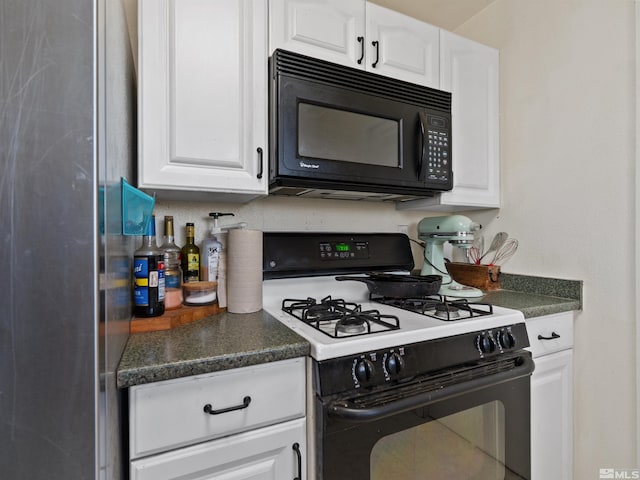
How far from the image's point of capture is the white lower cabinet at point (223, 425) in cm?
68

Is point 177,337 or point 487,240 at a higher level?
point 487,240

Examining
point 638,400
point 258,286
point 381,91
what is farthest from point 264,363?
point 638,400

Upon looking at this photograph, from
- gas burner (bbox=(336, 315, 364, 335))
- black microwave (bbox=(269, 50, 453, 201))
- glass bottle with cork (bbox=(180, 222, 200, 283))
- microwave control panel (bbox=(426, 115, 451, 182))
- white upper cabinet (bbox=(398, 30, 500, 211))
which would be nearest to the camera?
gas burner (bbox=(336, 315, 364, 335))

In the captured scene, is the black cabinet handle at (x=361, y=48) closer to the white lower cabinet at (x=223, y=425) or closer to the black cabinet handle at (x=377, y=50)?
the black cabinet handle at (x=377, y=50)

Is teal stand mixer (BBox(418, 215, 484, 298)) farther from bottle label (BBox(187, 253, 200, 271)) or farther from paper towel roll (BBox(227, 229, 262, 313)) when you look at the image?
bottle label (BBox(187, 253, 200, 271))

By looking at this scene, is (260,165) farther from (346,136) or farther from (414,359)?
(414,359)

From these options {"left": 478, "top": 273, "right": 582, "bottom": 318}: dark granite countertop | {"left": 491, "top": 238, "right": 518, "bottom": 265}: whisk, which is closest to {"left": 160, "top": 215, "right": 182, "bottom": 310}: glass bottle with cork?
{"left": 478, "top": 273, "right": 582, "bottom": 318}: dark granite countertop

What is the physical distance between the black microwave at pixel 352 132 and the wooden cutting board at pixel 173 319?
0.49m

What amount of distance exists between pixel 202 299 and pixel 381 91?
3.34 ft

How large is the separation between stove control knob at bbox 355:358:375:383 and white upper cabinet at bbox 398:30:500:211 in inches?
36.0

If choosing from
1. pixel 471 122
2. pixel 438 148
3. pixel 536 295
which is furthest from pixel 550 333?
pixel 471 122

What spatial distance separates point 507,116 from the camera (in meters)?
1.58

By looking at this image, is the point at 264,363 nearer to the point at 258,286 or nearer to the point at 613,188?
the point at 258,286

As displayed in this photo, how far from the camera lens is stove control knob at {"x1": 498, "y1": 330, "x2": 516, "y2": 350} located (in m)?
1.02
